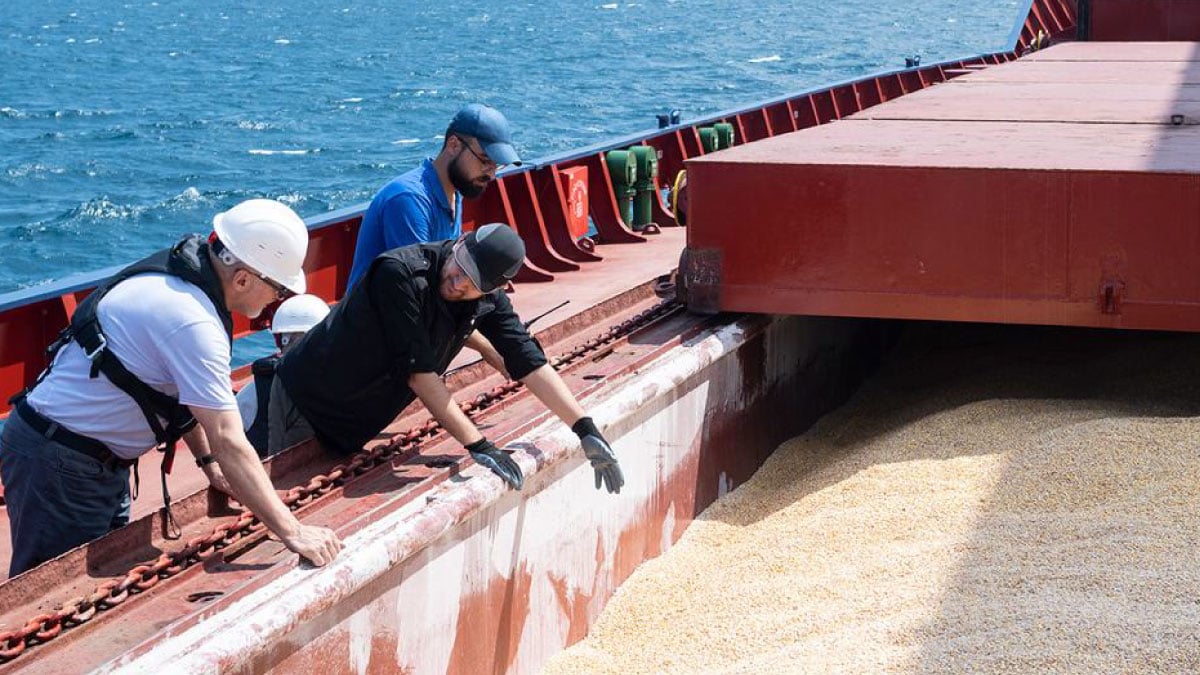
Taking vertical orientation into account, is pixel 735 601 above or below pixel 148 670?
below

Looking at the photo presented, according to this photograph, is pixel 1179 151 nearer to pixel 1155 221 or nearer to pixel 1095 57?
pixel 1155 221

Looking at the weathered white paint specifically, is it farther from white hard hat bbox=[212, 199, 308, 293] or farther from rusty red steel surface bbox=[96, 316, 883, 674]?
white hard hat bbox=[212, 199, 308, 293]

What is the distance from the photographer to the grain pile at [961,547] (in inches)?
178

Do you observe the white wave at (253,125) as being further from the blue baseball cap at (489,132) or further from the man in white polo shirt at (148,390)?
the man in white polo shirt at (148,390)

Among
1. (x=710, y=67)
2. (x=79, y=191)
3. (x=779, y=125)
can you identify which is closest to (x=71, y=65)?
(x=710, y=67)

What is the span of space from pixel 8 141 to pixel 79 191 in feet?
34.4

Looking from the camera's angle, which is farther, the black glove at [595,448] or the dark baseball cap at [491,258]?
the black glove at [595,448]

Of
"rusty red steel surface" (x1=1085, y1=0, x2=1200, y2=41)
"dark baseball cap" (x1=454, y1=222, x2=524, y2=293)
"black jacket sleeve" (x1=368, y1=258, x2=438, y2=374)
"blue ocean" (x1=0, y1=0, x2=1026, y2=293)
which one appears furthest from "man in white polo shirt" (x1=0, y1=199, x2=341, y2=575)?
"rusty red steel surface" (x1=1085, y1=0, x2=1200, y2=41)

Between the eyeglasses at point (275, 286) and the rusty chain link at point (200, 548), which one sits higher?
the eyeglasses at point (275, 286)

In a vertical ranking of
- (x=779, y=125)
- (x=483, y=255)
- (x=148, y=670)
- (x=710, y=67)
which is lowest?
(x=710, y=67)

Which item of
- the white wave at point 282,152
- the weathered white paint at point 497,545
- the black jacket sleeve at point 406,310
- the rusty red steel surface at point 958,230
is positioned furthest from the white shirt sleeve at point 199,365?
the white wave at point 282,152

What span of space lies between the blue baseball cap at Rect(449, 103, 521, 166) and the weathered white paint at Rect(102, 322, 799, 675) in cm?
97

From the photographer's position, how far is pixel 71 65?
68.6 metres

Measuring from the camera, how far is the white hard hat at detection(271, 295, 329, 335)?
19.6 ft
